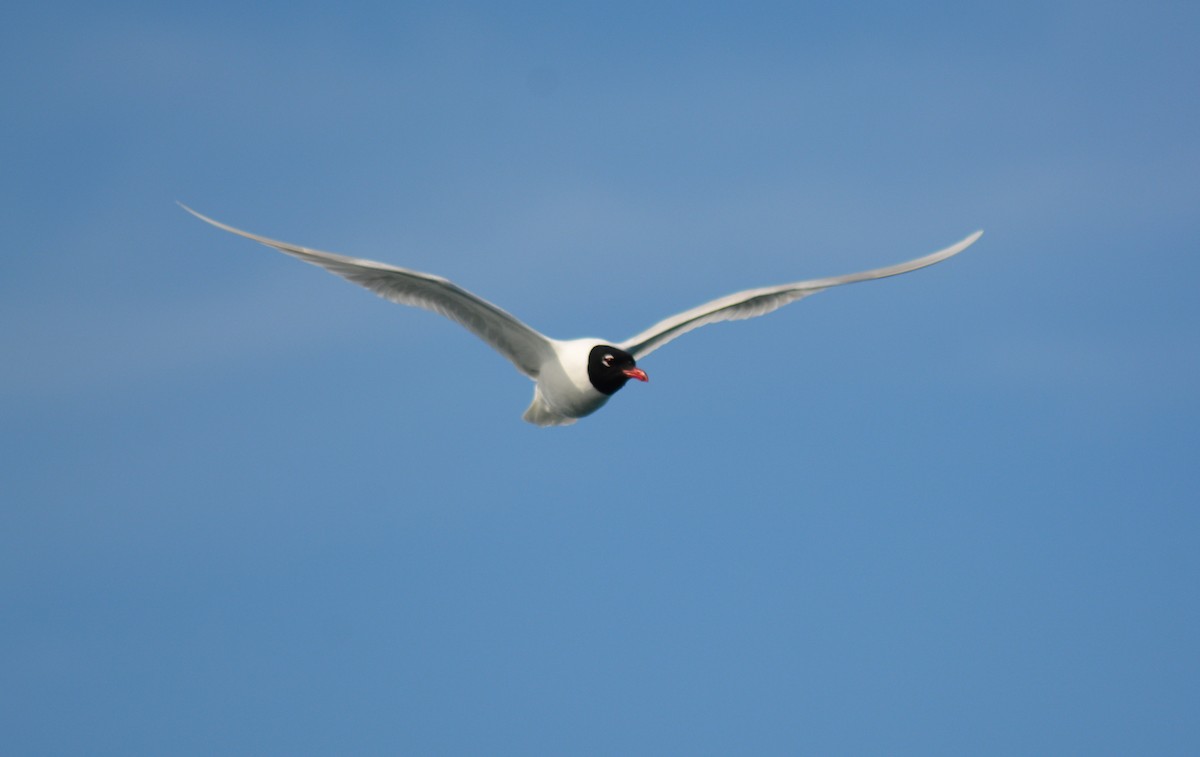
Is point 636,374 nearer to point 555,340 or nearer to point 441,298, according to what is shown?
point 555,340

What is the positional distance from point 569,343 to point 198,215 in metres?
4.70

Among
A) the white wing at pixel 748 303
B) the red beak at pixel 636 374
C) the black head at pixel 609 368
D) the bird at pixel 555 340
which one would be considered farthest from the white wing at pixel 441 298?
the white wing at pixel 748 303

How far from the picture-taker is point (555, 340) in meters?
17.5

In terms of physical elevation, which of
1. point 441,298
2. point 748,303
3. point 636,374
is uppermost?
point 441,298

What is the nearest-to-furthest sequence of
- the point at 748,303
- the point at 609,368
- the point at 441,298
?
the point at 441,298 → the point at 609,368 → the point at 748,303

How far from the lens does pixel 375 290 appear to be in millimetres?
16203

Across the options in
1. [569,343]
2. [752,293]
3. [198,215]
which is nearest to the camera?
[198,215]

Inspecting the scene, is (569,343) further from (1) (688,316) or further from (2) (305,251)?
(2) (305,251)

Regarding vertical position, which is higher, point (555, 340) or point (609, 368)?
point (555, 340)

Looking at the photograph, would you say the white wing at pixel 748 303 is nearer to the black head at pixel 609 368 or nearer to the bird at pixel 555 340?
the bird at pixel 555 340

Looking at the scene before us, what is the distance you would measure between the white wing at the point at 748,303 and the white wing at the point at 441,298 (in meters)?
1.39

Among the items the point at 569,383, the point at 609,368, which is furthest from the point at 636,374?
the point at 569,383

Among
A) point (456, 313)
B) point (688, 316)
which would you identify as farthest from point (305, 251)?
point (688, 316)

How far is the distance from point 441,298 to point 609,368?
215cm
